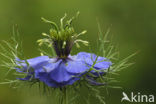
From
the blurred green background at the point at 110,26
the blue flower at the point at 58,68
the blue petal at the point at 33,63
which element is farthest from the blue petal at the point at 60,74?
the blurred green background at the point at 110,26

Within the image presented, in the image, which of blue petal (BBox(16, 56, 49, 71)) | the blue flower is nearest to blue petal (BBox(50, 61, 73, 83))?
the blue flower

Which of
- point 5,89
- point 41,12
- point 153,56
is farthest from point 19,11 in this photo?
point 153,56

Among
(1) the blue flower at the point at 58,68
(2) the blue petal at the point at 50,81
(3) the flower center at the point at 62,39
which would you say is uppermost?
(3) the flower center at the point at 62,39

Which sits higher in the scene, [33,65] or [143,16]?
[143,16]

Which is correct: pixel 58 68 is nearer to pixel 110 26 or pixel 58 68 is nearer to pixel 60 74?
pixel 60 74

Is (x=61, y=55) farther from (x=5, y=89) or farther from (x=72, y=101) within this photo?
(x=5, y=89)

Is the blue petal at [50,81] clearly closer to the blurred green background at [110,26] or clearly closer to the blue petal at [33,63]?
the blue petal at [33,63]
